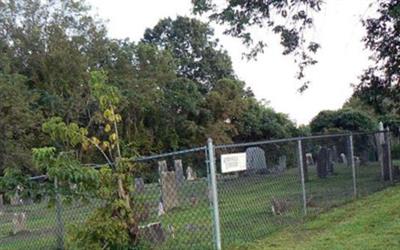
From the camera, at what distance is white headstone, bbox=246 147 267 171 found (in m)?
9.47

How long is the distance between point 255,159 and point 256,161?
4 centimetres

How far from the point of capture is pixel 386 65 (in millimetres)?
20656

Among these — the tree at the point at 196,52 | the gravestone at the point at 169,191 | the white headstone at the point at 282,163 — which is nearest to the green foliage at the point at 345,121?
the tree at the point at 196,52

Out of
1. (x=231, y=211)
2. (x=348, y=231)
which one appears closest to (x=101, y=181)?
(x=348, y=231)

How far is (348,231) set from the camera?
874 centimetres

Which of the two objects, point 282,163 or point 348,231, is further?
point 282,163

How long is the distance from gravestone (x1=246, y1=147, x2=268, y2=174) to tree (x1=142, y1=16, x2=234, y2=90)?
157 ft

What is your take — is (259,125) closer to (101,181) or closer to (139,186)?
(139,186)

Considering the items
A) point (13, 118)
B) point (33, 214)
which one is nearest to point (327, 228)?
point (33, 214)

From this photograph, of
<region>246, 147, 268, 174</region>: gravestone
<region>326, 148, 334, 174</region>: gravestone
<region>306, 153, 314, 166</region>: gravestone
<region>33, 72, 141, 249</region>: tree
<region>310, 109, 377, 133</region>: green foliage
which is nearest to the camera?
<region>33, 72, 141, 249</region>: tree

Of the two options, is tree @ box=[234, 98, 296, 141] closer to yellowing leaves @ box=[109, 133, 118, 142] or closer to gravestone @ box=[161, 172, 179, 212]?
gravestone @ box=[161, 172, 179, 212]

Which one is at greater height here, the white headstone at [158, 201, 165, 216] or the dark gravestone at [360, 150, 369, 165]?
the dark gravestone at [360, 150, 369, 165]

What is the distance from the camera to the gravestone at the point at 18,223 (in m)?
14.1

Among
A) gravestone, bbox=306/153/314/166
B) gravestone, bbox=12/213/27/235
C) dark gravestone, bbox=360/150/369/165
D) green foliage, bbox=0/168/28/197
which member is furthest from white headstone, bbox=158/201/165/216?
dark gravestone, bbox=360/150/369/165
